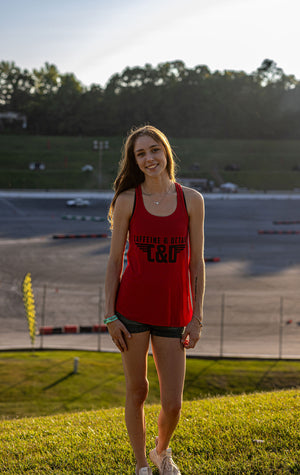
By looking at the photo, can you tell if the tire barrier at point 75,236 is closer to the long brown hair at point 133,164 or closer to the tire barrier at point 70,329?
the tire barrier at point 70,329

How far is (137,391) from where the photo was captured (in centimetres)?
459

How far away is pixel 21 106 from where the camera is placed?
11619cm

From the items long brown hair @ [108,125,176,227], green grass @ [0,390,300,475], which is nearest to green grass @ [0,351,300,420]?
green grass @ [0,390,300,475]

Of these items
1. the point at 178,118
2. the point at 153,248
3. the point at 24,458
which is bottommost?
the point at 24,458

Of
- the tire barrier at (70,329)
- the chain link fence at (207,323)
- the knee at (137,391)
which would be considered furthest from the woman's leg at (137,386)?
the tire barrier at (70,329)

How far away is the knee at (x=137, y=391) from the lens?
4562 mm

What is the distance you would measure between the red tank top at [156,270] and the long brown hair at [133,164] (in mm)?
316

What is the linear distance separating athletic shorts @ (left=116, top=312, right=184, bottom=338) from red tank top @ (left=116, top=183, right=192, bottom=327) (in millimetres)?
38

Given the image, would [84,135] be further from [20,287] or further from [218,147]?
[20,287]

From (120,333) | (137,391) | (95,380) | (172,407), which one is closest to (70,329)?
(95,380)

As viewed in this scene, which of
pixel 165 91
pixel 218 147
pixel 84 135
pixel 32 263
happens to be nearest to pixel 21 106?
pixel 84 135

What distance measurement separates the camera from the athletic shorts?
14.5 feet

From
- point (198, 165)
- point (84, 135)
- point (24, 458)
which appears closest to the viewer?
point (24, 458)

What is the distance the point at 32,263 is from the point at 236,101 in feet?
289
